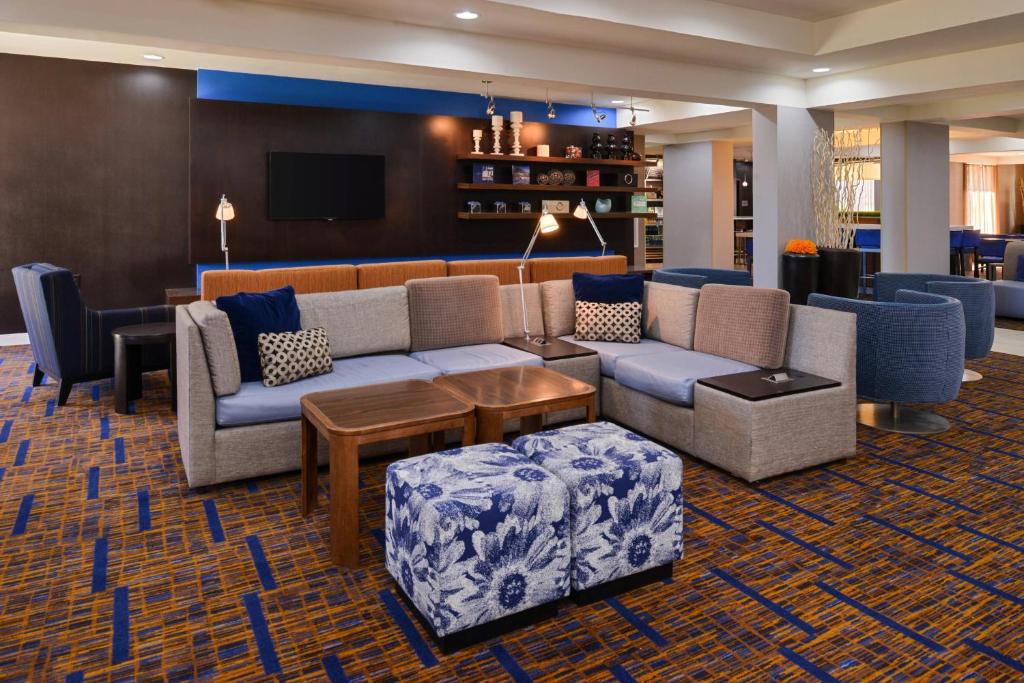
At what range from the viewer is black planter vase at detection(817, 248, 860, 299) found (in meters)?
7.50

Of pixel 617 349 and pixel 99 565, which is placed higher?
pixel 617 349

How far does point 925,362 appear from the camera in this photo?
4078mm

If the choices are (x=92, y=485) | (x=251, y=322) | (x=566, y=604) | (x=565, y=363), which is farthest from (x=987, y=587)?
(x=92, y=485)

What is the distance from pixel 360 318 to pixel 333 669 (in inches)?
102

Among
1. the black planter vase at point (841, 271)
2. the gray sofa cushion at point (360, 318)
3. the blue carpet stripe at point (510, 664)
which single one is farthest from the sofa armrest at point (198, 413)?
the black planter vase at point (841, 271)

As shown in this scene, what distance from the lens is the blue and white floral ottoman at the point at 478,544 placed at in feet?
7.31

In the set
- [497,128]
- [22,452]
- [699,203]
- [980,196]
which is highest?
[980,196]

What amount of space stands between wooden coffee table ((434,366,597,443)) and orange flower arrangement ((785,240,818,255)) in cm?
473

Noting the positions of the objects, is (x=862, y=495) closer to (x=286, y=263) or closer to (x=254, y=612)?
(x=254, y=612)

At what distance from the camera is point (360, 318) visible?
4.48 m

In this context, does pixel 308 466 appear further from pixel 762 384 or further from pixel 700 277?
pixel 700 277

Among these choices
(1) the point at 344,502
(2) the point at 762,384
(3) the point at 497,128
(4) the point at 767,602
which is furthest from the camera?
(3) the point at 497,128

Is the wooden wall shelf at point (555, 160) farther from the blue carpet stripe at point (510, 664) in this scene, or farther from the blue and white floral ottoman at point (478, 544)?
the blue carpet stripe at point (510, 664)

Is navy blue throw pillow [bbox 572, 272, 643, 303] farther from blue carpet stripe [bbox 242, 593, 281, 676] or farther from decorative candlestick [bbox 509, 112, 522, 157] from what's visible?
decorative candlestick [bbox 509, 112, 522, 157]
